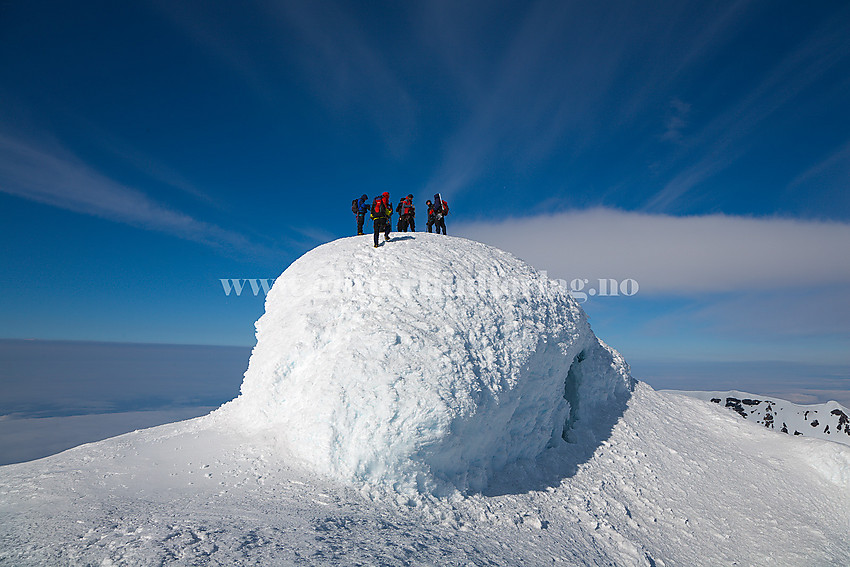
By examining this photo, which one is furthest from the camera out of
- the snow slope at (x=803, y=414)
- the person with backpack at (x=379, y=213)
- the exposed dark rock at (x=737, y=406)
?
the snow slope at (x=803, y=414)

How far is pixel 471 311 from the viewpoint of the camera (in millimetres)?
12578

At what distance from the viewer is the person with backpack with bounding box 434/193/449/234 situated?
1903 cm

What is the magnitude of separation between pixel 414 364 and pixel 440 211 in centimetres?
1007

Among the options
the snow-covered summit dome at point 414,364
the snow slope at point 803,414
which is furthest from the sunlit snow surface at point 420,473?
the snow slope at point 803,414

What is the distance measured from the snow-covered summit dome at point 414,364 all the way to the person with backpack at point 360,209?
1.40 metres

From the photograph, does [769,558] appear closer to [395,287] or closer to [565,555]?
[565,555]

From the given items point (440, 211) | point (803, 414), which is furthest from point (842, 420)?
point (440, 211)

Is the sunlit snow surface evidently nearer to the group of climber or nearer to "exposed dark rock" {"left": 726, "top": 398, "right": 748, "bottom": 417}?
the group of climber

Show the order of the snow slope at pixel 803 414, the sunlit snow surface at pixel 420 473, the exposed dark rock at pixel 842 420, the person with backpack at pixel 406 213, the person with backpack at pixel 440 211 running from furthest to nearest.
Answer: the snow slope at pixel 803 414 → the exposed dark rock at pixel 842 420 → the person with backpack at pixel 440 211 → the person with backpack at pixel 406 213 → the sunlit snow surface at pixel 420 473

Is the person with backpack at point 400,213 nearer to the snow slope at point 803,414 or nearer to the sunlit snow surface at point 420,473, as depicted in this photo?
the sunlit snow surface at point 420,473

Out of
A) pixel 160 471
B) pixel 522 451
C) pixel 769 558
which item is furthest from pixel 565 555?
pixel 160 471

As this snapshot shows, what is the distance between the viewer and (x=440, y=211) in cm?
1905

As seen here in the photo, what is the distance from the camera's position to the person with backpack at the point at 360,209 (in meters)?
16.6

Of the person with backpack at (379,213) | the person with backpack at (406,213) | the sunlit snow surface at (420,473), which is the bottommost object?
the sunlit snow surface at (420,473)
